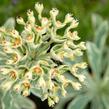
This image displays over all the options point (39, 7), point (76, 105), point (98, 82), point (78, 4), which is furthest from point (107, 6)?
point (39, 7)

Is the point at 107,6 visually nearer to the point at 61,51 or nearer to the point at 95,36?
the point at 95,36

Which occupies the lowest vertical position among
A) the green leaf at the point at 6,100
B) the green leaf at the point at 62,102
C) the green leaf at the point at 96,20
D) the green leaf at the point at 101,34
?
the green leaf at the point at 6,100

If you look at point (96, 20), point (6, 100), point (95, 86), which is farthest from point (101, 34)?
point (6, 100)

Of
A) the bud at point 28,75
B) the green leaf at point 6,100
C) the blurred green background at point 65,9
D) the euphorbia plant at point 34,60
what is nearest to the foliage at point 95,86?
the blurred green background at point 65,9

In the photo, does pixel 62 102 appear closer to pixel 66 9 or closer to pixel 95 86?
pixel 95 86

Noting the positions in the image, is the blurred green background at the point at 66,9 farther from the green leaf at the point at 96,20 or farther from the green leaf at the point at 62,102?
the green leaf at the point at 62,102

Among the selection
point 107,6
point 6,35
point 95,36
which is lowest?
point 6,35
